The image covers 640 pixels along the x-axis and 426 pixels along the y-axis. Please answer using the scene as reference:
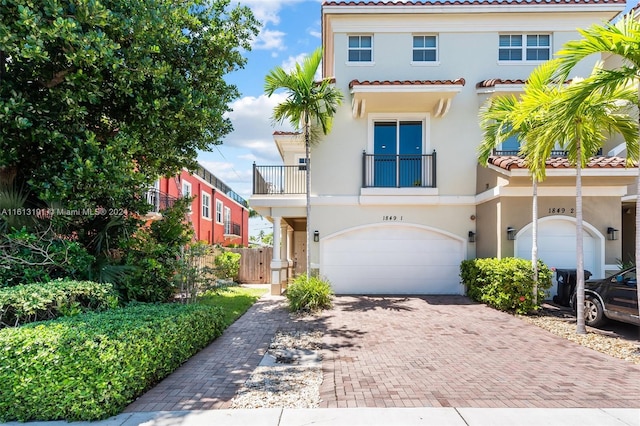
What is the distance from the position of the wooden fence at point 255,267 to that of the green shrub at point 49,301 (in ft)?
40.1

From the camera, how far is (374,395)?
4.62m

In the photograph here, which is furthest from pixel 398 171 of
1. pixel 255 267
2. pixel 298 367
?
pixel 255 267

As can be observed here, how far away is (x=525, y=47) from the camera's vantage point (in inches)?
508

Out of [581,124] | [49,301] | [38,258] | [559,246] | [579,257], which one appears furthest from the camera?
[559,246]

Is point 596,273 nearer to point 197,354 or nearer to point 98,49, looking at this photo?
point 197,354

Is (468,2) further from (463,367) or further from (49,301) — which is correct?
(49,301)

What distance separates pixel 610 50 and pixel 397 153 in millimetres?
7310

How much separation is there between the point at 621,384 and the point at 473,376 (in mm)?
1970

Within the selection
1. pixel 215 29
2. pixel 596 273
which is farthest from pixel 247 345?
pixel 596 273

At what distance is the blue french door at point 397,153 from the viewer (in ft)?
42.1

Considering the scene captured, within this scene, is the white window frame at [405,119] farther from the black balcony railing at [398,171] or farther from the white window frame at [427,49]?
the white window frame at [427,49]

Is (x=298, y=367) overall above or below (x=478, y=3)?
below

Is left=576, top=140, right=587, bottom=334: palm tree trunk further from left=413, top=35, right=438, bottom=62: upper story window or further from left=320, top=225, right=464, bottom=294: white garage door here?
left=413, top=35, right=438, bottom=62: upper story window

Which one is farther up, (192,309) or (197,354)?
(192,309)
